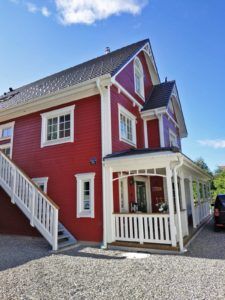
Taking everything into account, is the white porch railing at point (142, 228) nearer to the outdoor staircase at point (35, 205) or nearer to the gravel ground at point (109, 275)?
the gravel ground at point (109, 275)

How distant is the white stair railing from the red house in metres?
0.03

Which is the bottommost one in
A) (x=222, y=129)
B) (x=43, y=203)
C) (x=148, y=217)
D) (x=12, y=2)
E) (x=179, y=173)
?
(x=148, y=217)

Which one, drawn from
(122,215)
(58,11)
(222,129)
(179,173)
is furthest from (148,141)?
(222,129)

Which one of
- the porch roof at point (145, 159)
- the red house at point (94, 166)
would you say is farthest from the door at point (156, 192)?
the porch roof at point (145, 159)

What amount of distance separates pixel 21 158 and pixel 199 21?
391 inches

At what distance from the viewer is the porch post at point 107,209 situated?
23.2ft

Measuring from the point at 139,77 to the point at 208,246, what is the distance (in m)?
8.72

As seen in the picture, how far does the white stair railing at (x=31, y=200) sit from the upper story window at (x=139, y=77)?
685cm

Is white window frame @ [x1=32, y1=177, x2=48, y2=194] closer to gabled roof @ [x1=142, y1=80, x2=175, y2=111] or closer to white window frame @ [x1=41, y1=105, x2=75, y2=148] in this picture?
white window frame @ [x1=41, y1=105, x2=75, y2=148]

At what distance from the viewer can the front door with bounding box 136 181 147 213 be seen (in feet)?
32.3

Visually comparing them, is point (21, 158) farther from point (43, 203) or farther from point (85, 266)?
point (85, 266)

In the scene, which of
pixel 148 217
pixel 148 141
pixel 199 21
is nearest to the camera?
pixel 148 217

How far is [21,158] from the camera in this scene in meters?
9.91

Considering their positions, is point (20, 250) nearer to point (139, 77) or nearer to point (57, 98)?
point (57, 98)
